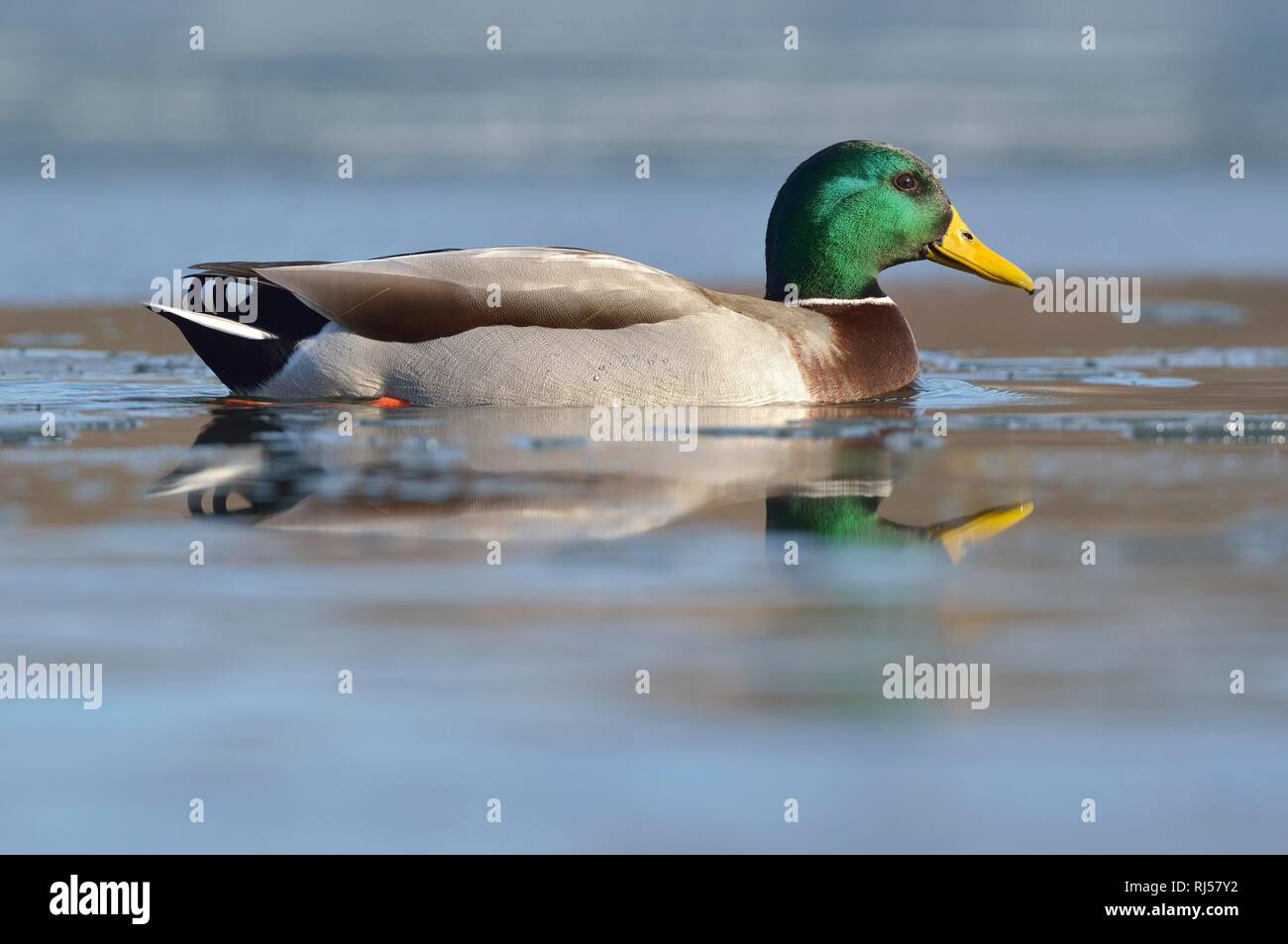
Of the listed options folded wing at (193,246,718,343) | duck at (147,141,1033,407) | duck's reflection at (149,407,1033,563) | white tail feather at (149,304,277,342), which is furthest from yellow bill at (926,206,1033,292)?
white tail feather at (149,304,277,342)

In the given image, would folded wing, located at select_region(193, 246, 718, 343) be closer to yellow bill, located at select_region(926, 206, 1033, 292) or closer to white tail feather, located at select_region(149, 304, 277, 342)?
white tail feather, located at select_region(149, 304, 277, 342)

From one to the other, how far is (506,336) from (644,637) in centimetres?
393

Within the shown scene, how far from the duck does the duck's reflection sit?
23 centimetres

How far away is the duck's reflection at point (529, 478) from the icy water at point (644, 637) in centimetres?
2

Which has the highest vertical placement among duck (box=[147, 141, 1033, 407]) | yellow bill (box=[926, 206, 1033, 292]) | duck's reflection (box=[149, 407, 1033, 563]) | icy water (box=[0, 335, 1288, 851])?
yellow bill (box=[926, 206, 1033, 292])

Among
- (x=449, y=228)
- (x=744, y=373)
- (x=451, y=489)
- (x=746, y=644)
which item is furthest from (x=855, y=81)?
(x=746, y=644)

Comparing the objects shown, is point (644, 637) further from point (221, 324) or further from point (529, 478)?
point (221, 324)

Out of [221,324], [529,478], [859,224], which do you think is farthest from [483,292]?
[529,478]

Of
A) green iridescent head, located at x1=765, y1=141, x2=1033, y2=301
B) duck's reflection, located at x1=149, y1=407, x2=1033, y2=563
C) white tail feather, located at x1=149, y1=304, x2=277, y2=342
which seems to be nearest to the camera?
duck's reflection, located at x1=149, y1=407, x2=1033, y2=563

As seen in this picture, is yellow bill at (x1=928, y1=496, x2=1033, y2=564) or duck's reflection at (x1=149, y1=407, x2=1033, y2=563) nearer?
yellow bill at (x1=928, y1=496, x2=1033, y2=564)

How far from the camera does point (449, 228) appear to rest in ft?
51.9

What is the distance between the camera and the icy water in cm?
400

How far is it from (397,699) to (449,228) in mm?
11502

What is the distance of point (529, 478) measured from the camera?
22.8 ft
